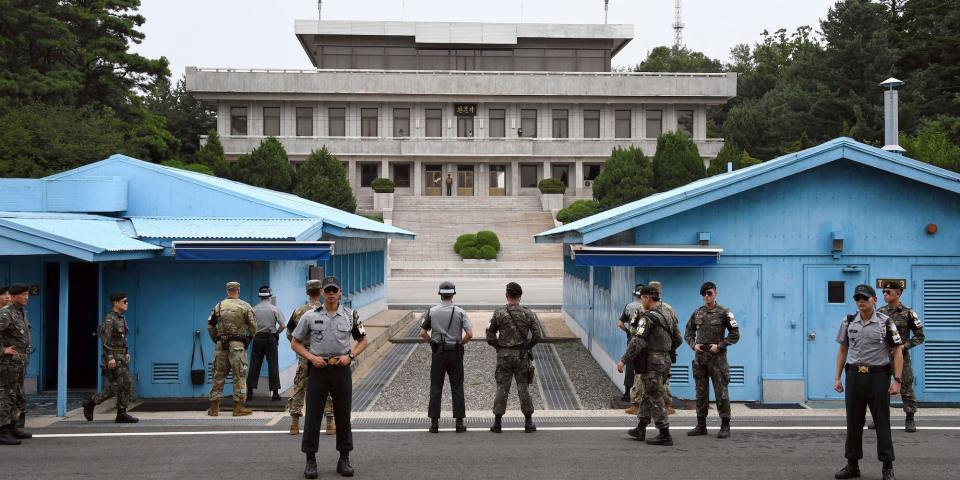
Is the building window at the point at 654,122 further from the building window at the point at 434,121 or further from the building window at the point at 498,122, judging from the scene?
the building window at the point at 434,121

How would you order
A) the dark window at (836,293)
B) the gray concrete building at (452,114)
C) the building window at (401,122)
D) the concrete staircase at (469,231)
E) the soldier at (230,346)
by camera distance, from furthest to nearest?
the building window at (401,122) → the gray concrete building at (452,114) → the concrete staircase at (469,231) → the dark window at (836,293) → the soldier at (230,346)

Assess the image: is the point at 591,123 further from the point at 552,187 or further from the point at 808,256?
the point at 808,256

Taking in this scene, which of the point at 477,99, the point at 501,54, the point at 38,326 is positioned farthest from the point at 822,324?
the point at 501,54

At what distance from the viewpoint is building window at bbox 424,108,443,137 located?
70000mm

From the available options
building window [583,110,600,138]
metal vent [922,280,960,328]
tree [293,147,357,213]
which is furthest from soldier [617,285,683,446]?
building window [583,110,600,138]

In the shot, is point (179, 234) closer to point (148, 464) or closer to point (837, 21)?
point (148, 464)

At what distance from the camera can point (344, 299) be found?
19922mm

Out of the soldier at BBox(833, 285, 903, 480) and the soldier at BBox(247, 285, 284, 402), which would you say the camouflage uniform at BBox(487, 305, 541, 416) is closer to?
the soldier at BBox(833, 285, 903, 480)

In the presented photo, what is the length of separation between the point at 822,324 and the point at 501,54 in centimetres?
6333

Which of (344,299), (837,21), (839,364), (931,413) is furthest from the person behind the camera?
(837,21)

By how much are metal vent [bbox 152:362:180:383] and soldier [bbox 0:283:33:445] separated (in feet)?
9.70

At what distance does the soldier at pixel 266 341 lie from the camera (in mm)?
12727

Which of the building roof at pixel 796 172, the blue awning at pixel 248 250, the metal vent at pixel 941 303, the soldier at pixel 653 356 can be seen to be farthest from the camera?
the metal vent at pixel 941 303

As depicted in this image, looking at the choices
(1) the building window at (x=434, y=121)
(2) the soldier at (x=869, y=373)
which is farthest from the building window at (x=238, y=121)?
(2) the soldier at (x=869, y=373)
